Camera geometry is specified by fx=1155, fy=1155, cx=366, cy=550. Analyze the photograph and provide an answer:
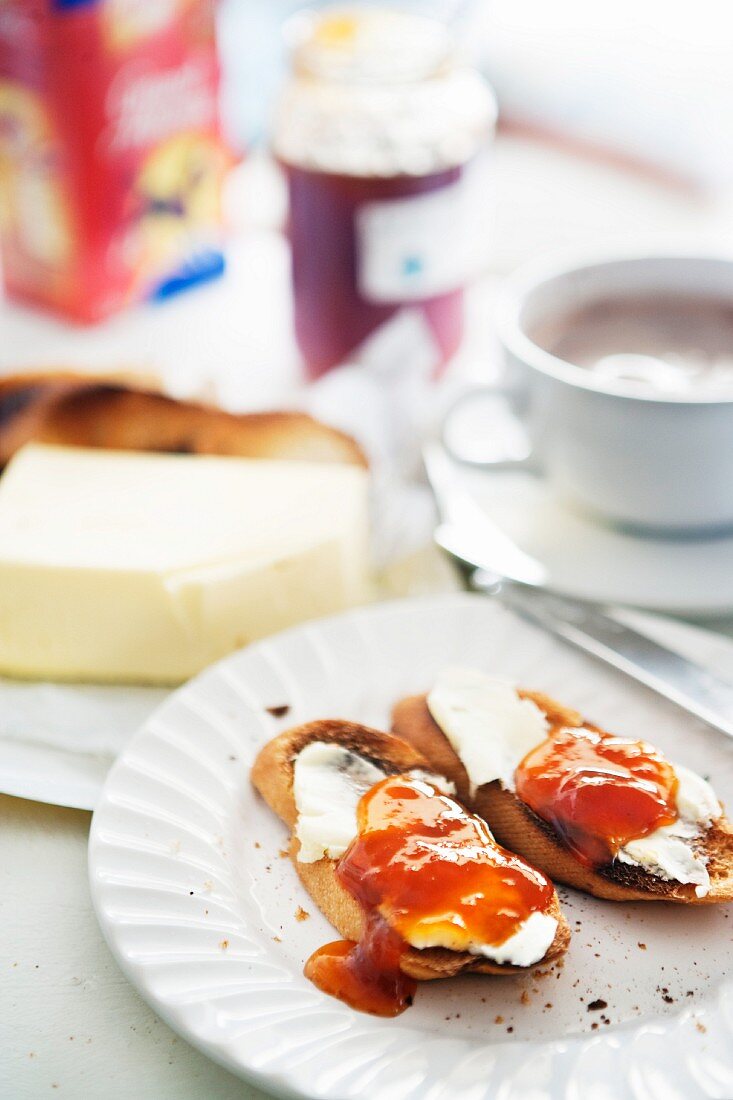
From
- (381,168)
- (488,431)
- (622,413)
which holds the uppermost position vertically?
(381,168)

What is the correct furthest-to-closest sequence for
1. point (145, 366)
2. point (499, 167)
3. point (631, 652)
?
point (499, 167) → point (145, 366) → point (631, 652)

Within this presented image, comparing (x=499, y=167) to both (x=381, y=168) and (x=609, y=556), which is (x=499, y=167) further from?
(x=609, y=556)

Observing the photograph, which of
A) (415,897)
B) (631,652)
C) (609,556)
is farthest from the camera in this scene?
(609,556)

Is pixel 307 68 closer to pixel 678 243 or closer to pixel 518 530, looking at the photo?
pixel 678 243

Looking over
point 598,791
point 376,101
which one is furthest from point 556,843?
point 376,101

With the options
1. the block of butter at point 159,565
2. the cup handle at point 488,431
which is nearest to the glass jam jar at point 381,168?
the cup handle at point 488,431

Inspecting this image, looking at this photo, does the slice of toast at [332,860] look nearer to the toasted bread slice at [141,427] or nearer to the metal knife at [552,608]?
the metal knife at [552,608]

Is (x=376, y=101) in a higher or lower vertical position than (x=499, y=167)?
higher

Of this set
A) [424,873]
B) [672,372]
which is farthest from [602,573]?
[424,873]
